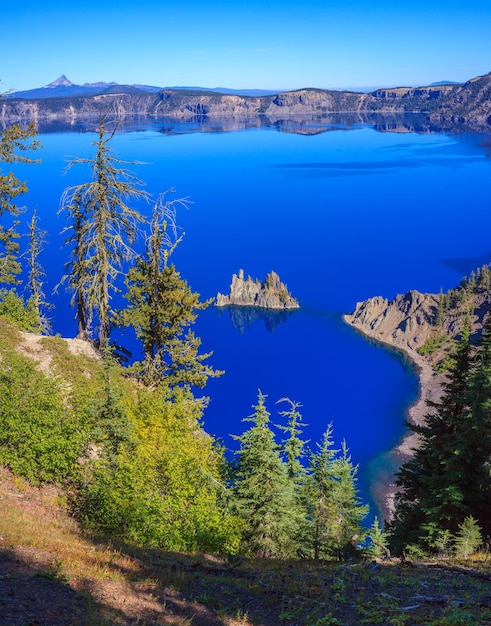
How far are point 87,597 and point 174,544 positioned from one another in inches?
247

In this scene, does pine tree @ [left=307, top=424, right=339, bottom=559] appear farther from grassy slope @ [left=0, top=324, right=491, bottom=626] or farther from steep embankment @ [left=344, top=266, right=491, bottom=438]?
steep embankment @ [left=344, top=266, right=491, bottom=438]

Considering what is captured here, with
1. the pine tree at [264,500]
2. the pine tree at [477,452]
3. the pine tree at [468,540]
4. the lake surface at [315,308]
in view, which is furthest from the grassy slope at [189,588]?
the lake surface at [315,308]

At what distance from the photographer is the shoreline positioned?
211 ft

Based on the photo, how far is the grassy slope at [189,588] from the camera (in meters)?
10.1

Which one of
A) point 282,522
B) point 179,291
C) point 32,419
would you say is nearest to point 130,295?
point 179,291

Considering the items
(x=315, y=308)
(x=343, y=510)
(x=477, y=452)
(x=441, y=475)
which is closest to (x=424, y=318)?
(x=315, y=308)

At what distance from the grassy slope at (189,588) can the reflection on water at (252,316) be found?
365ft

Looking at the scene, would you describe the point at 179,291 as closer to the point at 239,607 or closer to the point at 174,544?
the point at 174,544

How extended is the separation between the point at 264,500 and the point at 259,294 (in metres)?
118

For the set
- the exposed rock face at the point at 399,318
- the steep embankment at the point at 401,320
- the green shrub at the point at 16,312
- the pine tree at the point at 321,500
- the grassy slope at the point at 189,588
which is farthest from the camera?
the exposed rock face at the point at 399,318

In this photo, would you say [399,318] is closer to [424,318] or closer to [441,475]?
[424,318]

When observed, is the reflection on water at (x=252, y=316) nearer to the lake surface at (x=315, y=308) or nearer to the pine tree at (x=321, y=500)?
the lake surface at (x=315, y=308)

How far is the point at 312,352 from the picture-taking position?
113812 millimetres

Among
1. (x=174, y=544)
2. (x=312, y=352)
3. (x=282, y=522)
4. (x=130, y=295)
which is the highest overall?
(x=130, y=295)
